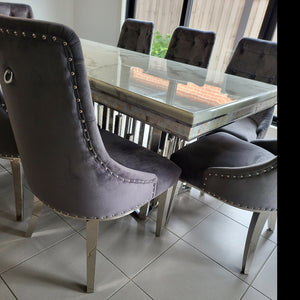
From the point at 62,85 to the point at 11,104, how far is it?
224 mm

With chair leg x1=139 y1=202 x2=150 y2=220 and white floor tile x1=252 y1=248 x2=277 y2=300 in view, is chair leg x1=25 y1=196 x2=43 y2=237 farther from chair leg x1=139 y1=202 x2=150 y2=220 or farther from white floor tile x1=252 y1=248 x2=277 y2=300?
white floor tile x1=252 y1=248 x2=277 y2=300

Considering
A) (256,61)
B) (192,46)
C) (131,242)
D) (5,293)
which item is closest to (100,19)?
(192,46)

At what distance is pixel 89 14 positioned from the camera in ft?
13.1

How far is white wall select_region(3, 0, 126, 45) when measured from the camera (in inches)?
145

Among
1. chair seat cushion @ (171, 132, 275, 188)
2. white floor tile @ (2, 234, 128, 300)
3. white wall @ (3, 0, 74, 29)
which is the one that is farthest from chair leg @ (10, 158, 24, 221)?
white wall @ (3, 0, 74, 29)

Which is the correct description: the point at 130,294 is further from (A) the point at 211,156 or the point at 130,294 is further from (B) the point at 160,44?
(B) the point at 160,44

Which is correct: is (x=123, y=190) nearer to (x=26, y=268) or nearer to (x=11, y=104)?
(x=11, y=104)

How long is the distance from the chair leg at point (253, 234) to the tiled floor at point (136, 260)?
0.07 metres

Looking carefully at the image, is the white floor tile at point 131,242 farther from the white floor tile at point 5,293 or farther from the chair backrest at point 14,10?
the chair backrest at point 14,10

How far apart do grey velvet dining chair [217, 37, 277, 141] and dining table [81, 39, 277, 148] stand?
0.36 m

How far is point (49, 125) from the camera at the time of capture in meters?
0.65

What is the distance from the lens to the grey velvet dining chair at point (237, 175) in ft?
3.02

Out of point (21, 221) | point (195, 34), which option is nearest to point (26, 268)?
point (21, 221)

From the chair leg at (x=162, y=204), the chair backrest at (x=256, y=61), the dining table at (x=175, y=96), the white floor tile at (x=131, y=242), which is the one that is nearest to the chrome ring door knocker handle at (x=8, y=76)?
the dining table at (x=175, y=96)
